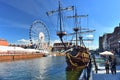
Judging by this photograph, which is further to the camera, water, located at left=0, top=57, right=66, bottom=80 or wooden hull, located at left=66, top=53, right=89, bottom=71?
wooden hull, located at left=66, top=53, right=89, bottom=71

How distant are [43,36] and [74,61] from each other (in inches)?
3262

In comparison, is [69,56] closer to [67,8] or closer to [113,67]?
[67,8]

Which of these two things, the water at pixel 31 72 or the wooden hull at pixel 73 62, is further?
the wooden hull at pixel 73 62

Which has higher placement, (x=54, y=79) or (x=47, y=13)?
(x=47, y=13)

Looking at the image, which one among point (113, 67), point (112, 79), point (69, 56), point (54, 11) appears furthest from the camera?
point (54, 11)

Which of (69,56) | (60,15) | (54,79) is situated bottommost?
(54,79)

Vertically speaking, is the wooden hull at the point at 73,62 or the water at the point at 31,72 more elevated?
the wooden hull at the point at 73,62

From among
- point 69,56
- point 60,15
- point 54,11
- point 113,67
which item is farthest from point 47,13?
point 113,67

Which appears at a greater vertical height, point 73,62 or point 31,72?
point 73,62

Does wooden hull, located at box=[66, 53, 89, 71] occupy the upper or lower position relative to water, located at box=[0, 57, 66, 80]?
upper

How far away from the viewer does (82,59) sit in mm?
46250

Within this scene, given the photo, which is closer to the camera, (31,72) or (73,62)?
(31,72)

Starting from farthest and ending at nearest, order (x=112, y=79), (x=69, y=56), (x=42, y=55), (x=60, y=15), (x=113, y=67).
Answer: (x=42, y=55) < (x=60, y=15) < (x=69, y=56) < (x=113, y=67) < (x=112, y=79)

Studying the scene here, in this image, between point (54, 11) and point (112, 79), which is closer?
point (112, 79)
